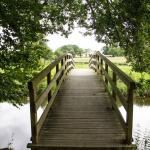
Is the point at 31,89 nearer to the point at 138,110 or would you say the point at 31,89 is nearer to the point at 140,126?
the point at 140,126

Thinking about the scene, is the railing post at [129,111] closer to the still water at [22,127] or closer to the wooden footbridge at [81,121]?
the wooden footbridge at [81,121]

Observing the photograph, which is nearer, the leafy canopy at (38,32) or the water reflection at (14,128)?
the leafy canopy at (38,32)

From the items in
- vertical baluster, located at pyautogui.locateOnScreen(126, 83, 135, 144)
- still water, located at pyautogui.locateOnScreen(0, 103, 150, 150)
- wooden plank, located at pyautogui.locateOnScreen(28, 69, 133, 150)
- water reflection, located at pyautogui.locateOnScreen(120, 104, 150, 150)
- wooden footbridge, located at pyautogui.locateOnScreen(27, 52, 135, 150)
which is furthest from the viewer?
still water, located at pyautogui.locateOnScreen(0, 103, 150, 150)

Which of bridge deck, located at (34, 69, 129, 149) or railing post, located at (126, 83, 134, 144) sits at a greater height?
railing post, located at (126, 83, 134, 144)

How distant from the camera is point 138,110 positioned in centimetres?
3058

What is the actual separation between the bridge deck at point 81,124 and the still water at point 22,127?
7.96 metres

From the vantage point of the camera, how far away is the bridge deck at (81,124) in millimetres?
7102

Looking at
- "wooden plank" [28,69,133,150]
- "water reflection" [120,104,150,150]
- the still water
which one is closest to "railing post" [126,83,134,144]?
"wooden plank" [28,69,133,150]

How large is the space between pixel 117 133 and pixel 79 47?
497 ft

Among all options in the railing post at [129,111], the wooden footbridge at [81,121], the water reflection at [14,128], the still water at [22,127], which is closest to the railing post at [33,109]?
the wooden footbridge at [81,121]

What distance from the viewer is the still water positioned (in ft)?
68.6

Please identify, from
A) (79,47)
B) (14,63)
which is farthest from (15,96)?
(79,47)

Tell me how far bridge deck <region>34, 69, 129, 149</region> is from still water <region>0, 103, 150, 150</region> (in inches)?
313

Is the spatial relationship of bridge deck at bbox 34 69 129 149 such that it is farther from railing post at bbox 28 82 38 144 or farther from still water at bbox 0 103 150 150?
still water at bbox 0 103 150 150
